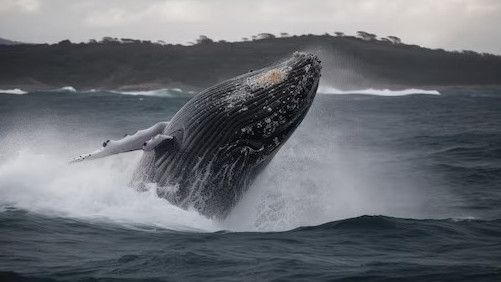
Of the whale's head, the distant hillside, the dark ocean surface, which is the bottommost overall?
the dark ocean surface

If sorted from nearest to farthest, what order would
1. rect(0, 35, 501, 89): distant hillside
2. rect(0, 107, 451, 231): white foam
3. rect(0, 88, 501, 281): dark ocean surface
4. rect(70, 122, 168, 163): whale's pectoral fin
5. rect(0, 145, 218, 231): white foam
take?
1. rect(0, 88, 501, 281): dark ocean surface
2. rect(70, 122, 168, 163): whale's pectoral fin
3. rect(0, 145, 218, 231): white foam
4. rect(0, 107, 451, 231): white foam
5. rect(0, 35, 501, 89): distant hillside

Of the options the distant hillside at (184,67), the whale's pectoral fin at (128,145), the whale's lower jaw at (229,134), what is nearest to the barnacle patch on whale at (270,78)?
the whale's lower jaw at (229,134)

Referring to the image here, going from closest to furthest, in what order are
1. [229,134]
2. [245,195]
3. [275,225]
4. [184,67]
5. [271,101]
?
[271,101] → [229,134] → [245,195] → [275,225] → [184,67]

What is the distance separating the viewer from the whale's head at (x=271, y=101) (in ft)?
32.1

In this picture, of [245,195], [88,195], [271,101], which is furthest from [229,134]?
[88,195]

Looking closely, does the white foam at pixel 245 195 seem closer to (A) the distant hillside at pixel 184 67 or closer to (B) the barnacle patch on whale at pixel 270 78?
(B) the barnacle patch on whale at pixel 270 78

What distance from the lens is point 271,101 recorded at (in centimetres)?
982

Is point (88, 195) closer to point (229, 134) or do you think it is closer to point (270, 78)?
point (229, 134)

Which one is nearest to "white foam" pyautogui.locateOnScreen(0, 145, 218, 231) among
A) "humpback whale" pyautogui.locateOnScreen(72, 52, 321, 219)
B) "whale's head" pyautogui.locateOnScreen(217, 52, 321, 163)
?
"humpback whale" pyautogui.locateOnScreen(72, 52, 321, 219)

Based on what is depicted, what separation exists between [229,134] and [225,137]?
0.08 m

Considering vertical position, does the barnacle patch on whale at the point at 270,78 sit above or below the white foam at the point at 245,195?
above

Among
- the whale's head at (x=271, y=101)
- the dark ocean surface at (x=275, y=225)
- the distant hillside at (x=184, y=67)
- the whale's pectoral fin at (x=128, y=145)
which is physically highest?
the distant hillside at (x=184, y=67)

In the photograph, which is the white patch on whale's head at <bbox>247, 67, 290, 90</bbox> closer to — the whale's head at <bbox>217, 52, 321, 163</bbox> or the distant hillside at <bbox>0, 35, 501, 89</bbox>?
the whale's head at <bbox>217, 52, 321, 163</bbox>

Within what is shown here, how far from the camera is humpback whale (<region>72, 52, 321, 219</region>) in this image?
9852mm
